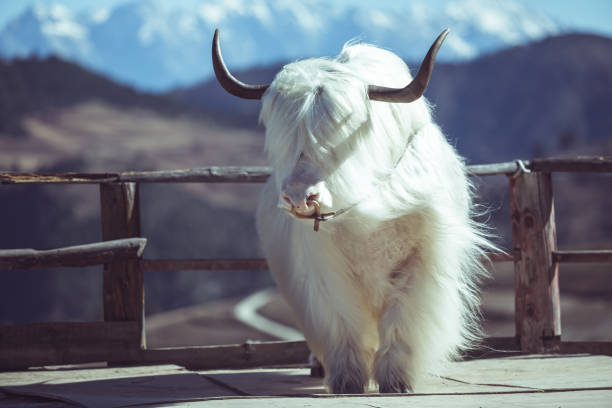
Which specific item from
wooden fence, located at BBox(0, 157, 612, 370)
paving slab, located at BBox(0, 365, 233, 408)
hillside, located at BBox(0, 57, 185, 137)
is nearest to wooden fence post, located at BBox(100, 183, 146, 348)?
wooden fence, located at BBox(0, 157, 612, 370)

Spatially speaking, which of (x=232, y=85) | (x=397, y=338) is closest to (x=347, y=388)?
(x=397, y=338)

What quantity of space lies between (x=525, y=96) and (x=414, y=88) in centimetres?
5962

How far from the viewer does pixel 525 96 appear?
5975 cm

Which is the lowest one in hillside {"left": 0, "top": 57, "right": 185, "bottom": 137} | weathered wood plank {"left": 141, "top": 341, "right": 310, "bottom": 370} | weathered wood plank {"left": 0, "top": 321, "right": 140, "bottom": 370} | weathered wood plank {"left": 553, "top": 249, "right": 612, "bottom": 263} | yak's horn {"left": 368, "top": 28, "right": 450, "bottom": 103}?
weathered wood plank {"left": 141, "top": 341, "right": 310, "bottom": 370}

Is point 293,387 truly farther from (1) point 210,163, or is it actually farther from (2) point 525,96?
(2) point 525,96

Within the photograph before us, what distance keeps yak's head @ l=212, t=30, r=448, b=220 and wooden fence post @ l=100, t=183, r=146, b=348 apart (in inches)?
53.1

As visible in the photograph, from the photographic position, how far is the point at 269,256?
13.5 feet

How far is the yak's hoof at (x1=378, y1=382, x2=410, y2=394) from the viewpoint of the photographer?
131 inches

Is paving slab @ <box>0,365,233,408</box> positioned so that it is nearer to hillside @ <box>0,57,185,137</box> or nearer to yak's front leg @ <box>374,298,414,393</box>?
yak's front leg @ <box>374,298,414,393</box>

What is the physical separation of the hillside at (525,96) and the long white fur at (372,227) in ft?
165

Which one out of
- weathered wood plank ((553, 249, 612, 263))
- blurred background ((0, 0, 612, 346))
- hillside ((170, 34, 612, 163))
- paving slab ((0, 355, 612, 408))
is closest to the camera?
paving slab ((0, 355, 612, 408))

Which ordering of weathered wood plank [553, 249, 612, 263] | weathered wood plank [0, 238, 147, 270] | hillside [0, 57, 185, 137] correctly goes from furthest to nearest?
hillside [0, 57, 185, 137] < weathered wood plank [553, 249, 612, 263] < weathered wood plank [0, 238, 147, 270]

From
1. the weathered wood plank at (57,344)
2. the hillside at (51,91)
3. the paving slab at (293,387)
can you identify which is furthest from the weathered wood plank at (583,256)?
the hillside at (51,91)

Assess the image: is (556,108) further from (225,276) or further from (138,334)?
(138,334)
